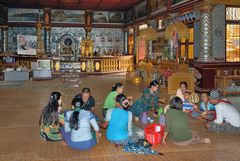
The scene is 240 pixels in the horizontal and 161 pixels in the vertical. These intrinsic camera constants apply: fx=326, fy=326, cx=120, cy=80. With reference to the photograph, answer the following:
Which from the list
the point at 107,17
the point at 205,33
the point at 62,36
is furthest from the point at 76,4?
the point at 205,33

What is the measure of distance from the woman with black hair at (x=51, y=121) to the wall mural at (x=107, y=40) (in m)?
19.7

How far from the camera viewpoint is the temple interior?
5219 mm

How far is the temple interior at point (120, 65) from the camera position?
5.22m

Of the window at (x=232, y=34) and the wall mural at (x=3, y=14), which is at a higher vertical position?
the wall mural at (x=3, y=14)

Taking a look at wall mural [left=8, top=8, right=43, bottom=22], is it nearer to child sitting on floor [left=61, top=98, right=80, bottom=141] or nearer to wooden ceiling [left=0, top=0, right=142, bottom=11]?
wooden ceiling [left=0, top=0, right=142, bottom=11]

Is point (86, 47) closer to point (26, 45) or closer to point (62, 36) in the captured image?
point (62, 36)

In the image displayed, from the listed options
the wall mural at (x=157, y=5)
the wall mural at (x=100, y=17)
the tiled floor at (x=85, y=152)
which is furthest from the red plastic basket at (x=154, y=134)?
the wall mural at (x=100, y=17)

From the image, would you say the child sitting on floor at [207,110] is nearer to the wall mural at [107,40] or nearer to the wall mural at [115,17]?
the wall mural at [107,40]

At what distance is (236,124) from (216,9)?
6.90 m

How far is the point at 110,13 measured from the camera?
2488cm

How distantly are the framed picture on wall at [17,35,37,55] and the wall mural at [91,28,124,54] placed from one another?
4654 millimetres

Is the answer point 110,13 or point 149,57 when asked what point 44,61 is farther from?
point 110,13

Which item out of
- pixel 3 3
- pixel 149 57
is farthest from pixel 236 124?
pixel 3 3

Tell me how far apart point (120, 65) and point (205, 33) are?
10.5 meters
